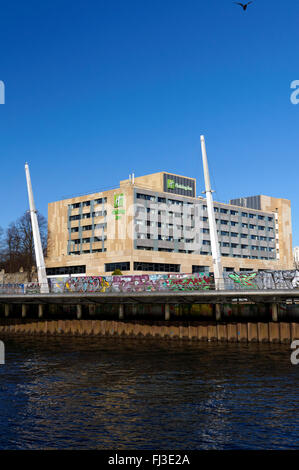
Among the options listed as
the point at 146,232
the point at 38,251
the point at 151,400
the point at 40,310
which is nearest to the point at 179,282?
the point at 38,251

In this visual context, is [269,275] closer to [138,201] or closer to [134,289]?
[134,289]

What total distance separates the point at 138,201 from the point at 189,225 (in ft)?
66.3

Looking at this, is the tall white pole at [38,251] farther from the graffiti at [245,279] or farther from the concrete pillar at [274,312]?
the concrete pillar at [274,312]

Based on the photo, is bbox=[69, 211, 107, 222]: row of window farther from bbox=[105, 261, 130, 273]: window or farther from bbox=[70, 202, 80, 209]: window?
bbox=[105, 261, 130, 273]: window

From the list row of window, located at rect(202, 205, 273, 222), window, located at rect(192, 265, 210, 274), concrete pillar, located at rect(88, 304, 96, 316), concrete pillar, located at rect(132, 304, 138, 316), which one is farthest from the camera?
row of window, located at rect(202, 205, 273, 222)

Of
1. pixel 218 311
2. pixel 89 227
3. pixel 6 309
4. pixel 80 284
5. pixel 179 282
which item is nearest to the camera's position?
pixel 218 311

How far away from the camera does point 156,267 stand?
112m

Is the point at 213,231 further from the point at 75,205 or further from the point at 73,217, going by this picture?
the point at 73,217

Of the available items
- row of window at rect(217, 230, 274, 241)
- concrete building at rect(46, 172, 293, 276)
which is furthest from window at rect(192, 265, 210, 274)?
row of window at rect(217, 230, 274, 241)

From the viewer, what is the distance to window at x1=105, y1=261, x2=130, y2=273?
109 m

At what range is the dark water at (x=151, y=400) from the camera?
17188mm

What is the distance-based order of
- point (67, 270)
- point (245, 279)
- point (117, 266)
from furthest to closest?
point (67, 270)
point (117, 266)
point (245, 279)

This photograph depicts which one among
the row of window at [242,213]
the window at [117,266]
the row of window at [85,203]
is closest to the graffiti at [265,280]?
the window at [117,266]

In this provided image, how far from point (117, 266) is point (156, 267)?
951 cm
